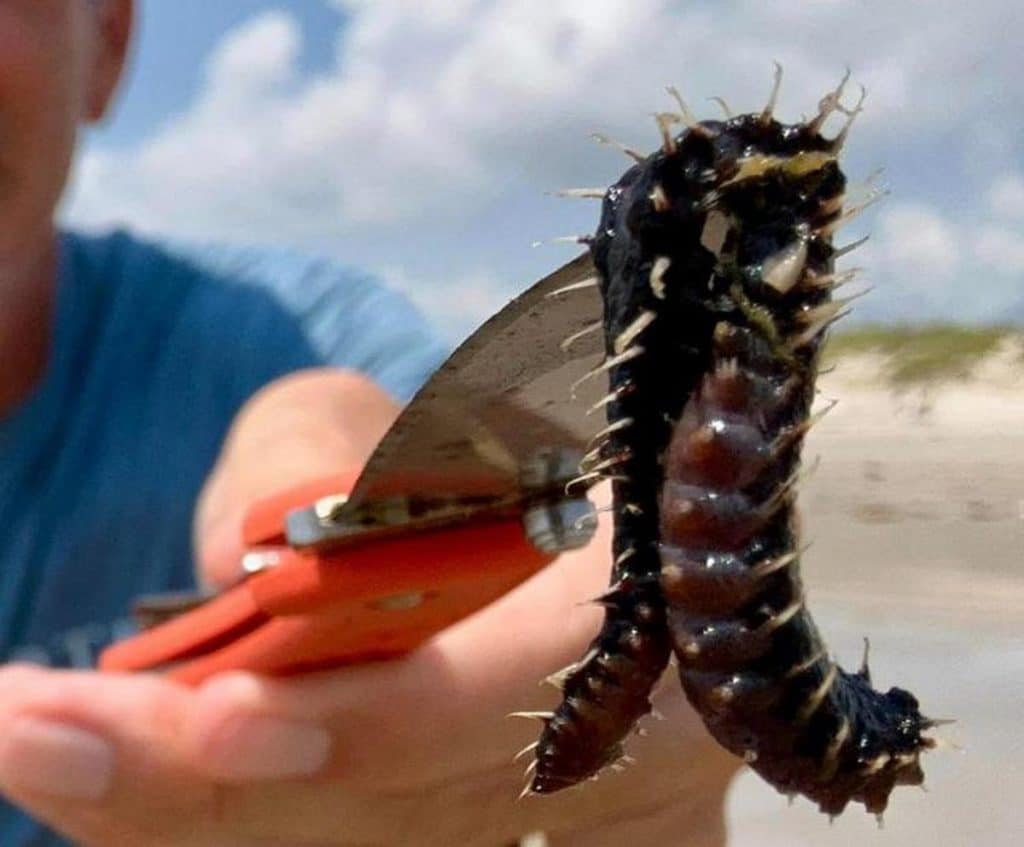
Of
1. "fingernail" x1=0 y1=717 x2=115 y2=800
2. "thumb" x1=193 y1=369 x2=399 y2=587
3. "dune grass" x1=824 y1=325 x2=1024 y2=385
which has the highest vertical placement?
"dune grass" x1=824 y1=325 x2=1024 y2=385

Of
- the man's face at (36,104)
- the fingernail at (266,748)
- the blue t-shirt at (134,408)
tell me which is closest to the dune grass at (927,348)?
the blue t-shirt at (134,408)

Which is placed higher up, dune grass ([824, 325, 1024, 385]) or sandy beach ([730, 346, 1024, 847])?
dune grass ([824, 325, 1024, 385])

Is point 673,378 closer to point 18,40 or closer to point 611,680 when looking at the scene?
point 611,680

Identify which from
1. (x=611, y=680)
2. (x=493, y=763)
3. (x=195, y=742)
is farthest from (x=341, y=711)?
(x=611, y=680)

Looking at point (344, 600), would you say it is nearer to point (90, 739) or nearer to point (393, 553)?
point (393, 553)

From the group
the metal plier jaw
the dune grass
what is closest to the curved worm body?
the metal plier jaw

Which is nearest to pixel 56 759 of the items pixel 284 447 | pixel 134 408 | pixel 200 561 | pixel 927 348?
pixel 200 561

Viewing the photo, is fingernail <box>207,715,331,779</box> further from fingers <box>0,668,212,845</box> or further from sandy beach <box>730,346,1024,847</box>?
sandy beach <box>730,346,1024,847</box>
